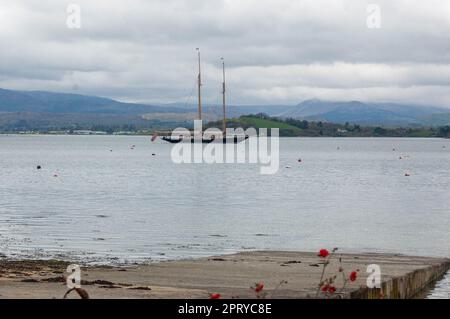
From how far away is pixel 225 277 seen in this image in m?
27.8

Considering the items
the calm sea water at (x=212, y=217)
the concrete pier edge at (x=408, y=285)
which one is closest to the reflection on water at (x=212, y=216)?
the calm sea water at (x=212, y=217)

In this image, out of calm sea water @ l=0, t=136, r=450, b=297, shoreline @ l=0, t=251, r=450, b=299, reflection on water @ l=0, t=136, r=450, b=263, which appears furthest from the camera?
reflection on water @ l=0, t=136, r=450, b=263

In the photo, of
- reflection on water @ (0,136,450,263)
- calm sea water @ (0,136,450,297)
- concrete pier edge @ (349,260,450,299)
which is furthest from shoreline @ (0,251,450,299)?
reflection on water @ (0,136,450,263)

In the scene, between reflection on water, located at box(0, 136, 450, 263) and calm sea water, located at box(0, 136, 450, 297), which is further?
reflection on water, located at box(0, 136, 450, 263)

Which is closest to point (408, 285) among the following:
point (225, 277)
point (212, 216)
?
point (225, 277)

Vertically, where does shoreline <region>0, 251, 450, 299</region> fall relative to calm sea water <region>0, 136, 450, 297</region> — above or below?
below

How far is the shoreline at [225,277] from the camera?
23.2 metres

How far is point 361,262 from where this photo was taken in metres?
33.3

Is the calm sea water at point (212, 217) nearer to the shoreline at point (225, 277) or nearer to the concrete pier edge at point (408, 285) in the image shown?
the concrete pier edge at point (408, 285)

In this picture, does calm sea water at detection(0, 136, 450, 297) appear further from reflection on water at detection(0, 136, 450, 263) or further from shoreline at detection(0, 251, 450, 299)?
shoreline at detection(0, 251, 450, 299)

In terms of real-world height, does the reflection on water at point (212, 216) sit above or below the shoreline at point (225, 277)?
above

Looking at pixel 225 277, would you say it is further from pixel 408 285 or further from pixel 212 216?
pixel 212 216

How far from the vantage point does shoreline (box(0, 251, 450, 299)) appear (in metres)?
23.2
